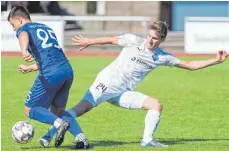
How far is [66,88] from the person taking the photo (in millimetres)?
10539

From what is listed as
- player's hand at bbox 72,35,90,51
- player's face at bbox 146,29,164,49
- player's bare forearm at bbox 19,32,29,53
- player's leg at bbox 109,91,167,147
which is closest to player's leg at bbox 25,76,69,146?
player's bare forearm at bbox 19,32,29,53

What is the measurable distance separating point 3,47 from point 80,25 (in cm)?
943

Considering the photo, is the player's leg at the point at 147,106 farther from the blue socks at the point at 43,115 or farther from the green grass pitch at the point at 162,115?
the blue socks at the point at 43,115

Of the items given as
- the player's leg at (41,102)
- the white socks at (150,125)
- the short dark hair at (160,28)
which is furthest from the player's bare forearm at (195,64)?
the player's leg at (41,102)

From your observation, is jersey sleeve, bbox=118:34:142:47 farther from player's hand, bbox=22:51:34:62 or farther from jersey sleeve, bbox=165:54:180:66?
player's hand, bbox=22:51:34:62

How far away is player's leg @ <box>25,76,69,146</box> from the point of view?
10188 millimetres

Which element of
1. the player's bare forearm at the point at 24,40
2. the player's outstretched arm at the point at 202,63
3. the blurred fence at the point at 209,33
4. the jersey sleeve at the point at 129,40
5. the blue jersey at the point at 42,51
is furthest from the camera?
the blurred fence at the point at 209,33

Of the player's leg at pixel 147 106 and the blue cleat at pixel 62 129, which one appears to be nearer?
the blue cleat at pixel 62 129

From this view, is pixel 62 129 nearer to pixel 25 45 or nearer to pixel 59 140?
pixel 59 140

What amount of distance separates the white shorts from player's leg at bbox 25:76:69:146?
556mm

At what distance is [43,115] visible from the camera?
1022 centimetres

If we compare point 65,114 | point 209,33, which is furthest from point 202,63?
point 209,33

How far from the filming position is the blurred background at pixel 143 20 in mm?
28828

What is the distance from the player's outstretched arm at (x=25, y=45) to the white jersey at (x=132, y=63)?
120 cm
